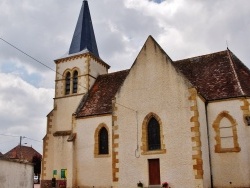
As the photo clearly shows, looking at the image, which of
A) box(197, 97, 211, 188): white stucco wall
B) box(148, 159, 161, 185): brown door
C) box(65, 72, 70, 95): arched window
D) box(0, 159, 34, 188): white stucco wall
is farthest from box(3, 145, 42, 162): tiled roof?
box(197, 97, 211, 188): white stucco wall

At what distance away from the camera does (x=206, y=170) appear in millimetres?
19734

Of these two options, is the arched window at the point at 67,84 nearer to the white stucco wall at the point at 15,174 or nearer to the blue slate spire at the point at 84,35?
the blue slate spire at the point at 84,35

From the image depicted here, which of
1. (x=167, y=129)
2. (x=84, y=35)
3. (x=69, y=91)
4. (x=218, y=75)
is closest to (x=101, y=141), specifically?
(x=167, y=129)

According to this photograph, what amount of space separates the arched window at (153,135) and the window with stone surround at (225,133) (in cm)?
397

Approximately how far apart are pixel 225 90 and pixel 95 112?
34.8 ft

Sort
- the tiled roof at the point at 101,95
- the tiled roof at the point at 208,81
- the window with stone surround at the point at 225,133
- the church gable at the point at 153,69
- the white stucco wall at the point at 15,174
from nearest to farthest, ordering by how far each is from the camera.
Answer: the white stucco wall at the point at 15,174 → the window with stone surround at the point at 225,133 → the church gable at the point at 153,69 → the tiled roof at the point at 208,81 → the tiled roof at the point at 101,95

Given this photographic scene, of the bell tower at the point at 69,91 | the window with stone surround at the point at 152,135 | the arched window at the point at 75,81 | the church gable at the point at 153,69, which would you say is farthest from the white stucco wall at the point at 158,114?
the arched window at the point at 75,81

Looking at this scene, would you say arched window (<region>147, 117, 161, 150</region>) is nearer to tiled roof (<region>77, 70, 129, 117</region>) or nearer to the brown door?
the brown door

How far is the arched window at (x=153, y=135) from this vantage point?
2079cm

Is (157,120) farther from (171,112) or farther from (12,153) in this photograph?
(12,153)

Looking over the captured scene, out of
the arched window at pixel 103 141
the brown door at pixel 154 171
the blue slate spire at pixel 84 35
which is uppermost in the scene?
the blue slate spire at pixel 84 35

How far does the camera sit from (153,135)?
69.0ft

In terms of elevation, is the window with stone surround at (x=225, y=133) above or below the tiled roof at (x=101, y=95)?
below

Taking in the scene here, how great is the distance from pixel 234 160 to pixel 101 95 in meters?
13.0
